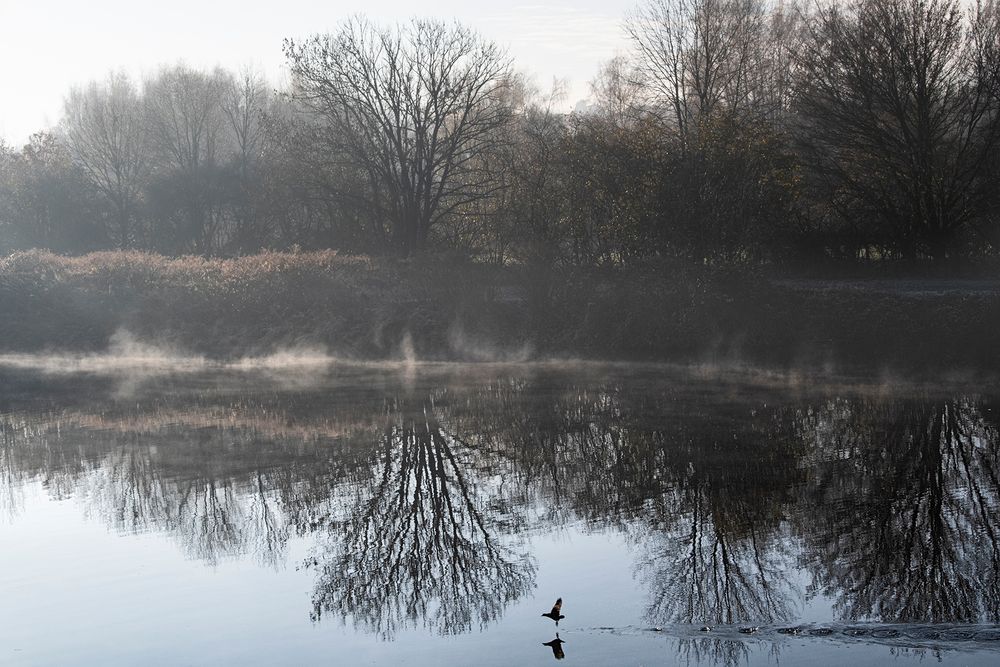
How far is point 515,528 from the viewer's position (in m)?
11.7

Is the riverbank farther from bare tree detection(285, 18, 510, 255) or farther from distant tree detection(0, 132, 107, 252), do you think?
distant tree detection(0, 132, 107, 252)

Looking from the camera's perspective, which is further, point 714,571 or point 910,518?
point 910,518

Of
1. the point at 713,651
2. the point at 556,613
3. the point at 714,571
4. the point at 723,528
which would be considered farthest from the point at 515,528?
the point at 713,651

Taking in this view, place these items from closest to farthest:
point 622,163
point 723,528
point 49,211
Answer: point 723,528
point 622,163
point 49,211

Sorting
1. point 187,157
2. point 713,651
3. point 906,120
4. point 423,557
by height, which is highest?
point 187,157

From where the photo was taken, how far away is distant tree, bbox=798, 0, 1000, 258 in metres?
28.0

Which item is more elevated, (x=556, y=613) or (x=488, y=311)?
(x=488, y=311)

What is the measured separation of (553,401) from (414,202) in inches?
770

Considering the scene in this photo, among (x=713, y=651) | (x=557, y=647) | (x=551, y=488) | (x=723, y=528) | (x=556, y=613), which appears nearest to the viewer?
(x=713, y=651)

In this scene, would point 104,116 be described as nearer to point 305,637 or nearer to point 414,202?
Answer: point 414,202

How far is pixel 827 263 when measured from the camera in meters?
29.9

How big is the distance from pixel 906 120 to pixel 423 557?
883 inches

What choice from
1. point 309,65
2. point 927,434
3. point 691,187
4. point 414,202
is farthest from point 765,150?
point 309,65

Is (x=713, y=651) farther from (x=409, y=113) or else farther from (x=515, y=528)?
(x=409, y=113)
